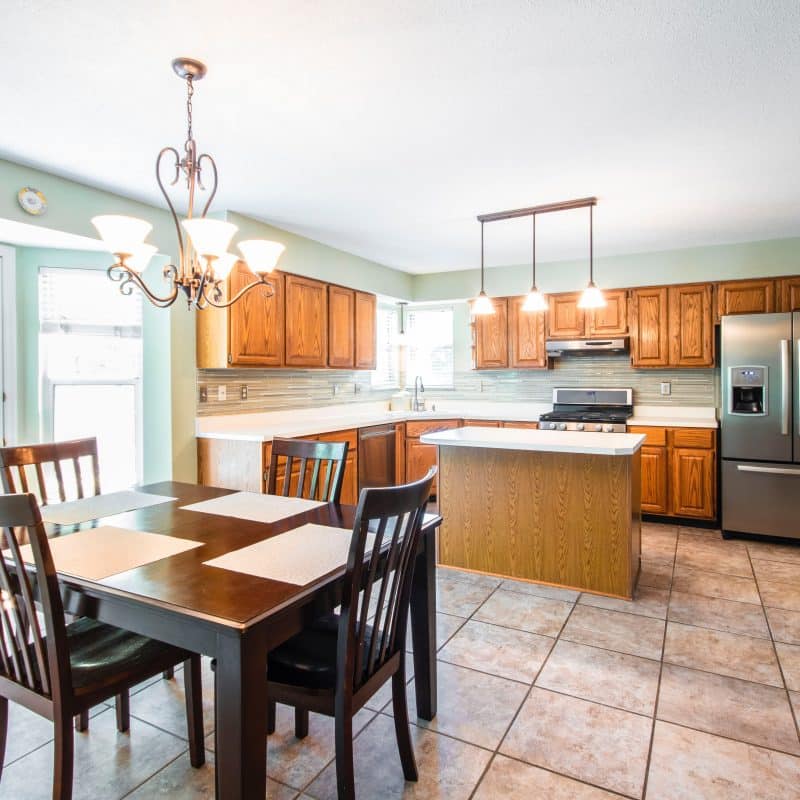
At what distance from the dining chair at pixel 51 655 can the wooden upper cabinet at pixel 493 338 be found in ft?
14.4

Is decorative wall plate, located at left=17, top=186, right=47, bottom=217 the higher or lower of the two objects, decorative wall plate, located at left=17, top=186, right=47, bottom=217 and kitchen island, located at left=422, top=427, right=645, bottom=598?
the higher

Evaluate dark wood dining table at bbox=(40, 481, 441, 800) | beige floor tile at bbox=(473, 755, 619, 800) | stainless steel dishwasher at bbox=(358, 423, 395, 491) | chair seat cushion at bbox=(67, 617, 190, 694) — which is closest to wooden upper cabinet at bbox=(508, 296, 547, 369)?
stainless steel dishwasher at bbox=(358, 423, 395, 491)

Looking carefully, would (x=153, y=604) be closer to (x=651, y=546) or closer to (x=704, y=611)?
(x=704, y=611)

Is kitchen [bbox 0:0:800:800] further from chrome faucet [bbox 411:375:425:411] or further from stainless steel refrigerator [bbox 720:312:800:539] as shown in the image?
chrome faucet [bbox 411:375:425:411]

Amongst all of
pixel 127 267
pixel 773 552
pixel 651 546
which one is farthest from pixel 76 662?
pixel 773 552

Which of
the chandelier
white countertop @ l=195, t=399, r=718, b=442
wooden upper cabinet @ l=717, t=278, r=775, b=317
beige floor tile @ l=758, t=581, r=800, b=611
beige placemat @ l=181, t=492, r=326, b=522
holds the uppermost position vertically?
wooden upper cabinet @ l=717, t=278, r=775, b=317

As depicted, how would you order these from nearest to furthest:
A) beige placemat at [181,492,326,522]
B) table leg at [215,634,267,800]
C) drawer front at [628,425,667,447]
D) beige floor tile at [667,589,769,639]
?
table leg at [215,634,267,800]
beige placemat at [181,492,326,522]
beige floor tile at [667,589,769,639]
drawer front at [628,425,667,447]

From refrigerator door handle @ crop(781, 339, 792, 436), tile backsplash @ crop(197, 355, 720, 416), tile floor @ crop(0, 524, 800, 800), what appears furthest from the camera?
tile backsplash @ crop(197, 355, 720, 416)

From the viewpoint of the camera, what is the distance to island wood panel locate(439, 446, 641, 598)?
304 cm

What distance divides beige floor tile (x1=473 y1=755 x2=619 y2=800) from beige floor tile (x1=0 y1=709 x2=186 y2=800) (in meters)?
1.01

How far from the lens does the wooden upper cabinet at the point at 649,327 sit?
485 centimetres

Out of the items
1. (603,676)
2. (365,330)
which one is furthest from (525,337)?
(603,676)

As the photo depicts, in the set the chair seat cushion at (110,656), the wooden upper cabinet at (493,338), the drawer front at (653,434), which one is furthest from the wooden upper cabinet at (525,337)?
the chair seat cushion at (110,656)

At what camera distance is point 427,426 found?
546 centimetres
